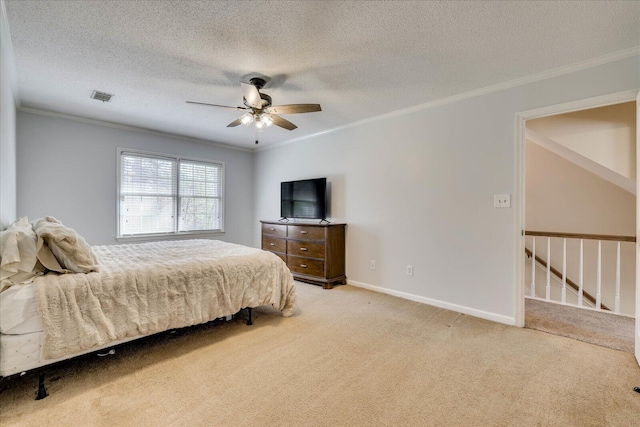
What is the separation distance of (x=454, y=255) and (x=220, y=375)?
101 inches

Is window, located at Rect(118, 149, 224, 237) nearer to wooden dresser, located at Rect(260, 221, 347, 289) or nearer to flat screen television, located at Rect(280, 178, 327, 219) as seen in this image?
flat screen television, located at Rect(280, 178, 327, 219)

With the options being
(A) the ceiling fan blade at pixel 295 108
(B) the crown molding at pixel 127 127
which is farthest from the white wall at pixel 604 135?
(B) the crown molding at pixel 127 127

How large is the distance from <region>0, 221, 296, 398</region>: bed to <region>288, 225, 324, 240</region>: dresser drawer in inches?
45.8

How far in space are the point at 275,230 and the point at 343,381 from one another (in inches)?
119

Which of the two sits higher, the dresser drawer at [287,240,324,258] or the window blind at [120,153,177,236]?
the window blind at [120,153,177,236]

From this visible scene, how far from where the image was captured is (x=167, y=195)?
4648mm

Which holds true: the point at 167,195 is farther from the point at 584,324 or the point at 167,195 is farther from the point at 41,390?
the point at 584,324

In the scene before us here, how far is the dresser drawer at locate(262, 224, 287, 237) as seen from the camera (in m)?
4.40

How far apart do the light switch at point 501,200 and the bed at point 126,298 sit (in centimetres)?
223

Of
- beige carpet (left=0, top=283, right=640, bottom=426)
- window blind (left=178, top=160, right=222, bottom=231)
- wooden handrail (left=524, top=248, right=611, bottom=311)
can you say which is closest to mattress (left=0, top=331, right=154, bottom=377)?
beige carpet (left=0, top=283, right=640, bottom=426)

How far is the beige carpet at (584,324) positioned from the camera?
2346mm

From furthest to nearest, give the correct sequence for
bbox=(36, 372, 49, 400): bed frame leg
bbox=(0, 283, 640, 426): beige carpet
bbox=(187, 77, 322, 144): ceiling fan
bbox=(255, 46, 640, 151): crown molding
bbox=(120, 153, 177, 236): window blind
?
bbox=(120, 153, 177, 236): window blind
bbox=(187, 77, 322, 144): ceiling fan
bbox=(255, 46, 640, 151): crown molding
bbox=(36, 372, 49, 400): bed frame leg
bbox=(0, 283, 640, 426): beige carpet

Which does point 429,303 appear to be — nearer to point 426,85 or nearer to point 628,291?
point 426,85

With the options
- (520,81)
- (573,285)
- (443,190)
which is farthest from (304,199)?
(573,285)
